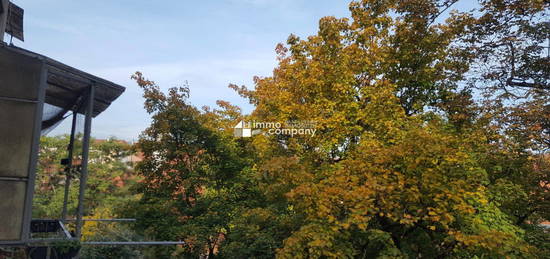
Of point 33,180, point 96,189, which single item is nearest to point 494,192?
point 33,180

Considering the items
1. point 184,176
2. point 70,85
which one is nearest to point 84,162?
point 70,85

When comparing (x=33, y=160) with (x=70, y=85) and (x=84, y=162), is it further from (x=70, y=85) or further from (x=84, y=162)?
(x=70, y=85)

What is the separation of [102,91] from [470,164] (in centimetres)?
788

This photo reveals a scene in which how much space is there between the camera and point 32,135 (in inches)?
187

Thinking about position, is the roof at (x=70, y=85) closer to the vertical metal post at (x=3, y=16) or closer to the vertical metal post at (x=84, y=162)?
the vertical metal post at (x=84, y=162)

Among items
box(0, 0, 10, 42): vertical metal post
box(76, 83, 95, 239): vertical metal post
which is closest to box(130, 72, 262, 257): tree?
box(0, 0, 10, 42): vertical metal post

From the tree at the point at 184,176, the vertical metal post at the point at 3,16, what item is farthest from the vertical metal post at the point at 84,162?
the tree at the point at 184,176

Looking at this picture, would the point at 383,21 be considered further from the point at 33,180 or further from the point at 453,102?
the point at 33,180

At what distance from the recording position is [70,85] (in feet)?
19.3

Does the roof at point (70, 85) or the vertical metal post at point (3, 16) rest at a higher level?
the vertical metal post at point (3, 16)

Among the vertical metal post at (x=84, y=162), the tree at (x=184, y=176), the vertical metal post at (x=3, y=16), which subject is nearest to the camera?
the vertical metal post at (x=84, y=162)

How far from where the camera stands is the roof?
195 inches

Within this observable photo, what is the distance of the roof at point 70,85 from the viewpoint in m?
4.95

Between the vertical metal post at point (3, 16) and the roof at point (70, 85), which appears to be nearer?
the roof at point (70, 85)
